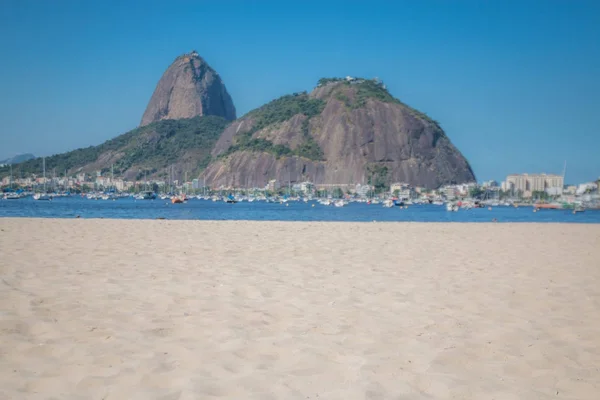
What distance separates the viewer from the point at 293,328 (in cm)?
638

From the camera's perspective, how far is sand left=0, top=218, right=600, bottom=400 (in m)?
4.64

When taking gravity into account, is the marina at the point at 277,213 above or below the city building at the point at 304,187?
below

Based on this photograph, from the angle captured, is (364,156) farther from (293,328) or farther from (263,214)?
(293,328)

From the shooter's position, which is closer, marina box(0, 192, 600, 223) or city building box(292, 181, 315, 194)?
marina box(0, 192, 600, 223)

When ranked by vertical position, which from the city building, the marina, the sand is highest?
the city building

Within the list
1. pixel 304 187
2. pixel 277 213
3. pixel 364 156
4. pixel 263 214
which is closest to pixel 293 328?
pixel 263 214

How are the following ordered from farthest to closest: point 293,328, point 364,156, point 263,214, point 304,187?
point 364,156 → point 304,187 → point 263,214 → point 293,328

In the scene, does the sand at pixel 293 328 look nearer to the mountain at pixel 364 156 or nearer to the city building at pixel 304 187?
the city building at pixel 304 187

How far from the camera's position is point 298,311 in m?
7.24

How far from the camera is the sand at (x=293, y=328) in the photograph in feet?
15.2

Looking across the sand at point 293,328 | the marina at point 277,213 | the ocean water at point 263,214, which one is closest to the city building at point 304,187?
the marina at point 277,213

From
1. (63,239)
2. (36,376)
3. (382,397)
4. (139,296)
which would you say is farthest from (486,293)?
(63,239)

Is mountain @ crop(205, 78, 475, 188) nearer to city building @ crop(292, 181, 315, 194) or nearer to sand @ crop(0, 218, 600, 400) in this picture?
city building @ crop(292, 181, 315, 194)

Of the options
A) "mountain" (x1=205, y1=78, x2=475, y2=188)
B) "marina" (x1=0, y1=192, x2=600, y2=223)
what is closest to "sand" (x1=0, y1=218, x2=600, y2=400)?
"marina" (x1=0, y1=192, x2=600, y2=223)
